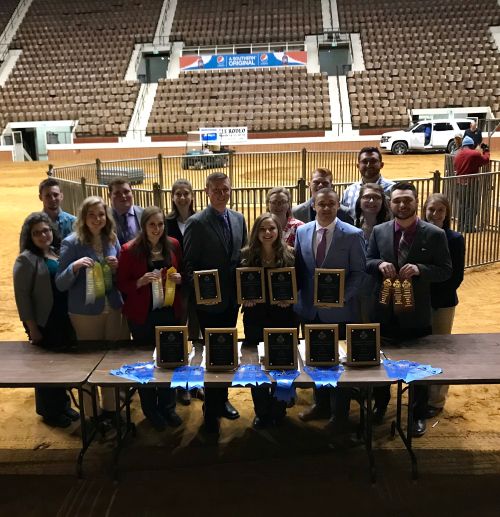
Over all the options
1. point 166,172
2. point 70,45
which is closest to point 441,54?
point 166,172

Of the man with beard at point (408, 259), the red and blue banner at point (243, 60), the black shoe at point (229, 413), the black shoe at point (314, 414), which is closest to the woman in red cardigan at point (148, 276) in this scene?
the black shoe at point (229, 413)

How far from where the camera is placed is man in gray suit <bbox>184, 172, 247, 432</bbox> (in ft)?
15.4

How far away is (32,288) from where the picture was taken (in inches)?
182

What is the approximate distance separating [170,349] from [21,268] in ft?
4.52

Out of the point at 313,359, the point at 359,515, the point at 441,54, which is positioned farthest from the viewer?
the point at 441,54

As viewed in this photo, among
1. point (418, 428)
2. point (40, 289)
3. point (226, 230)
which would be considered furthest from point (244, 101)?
point (418, 428)

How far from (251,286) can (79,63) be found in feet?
111

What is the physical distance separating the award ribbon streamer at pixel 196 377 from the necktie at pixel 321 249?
1.23 meters

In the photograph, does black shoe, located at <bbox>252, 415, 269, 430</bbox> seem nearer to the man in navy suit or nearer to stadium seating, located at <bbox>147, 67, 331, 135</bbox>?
the man in navy suit

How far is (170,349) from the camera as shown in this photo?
4207mm

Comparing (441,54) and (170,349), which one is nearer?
(170,349)

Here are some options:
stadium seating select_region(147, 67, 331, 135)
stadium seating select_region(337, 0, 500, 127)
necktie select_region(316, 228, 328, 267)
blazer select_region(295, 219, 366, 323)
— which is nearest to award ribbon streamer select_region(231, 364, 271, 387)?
blazer select_region(295, 219, 366, 323)

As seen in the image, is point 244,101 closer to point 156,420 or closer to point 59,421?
point 59,421

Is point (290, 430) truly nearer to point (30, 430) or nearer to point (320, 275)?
point (320, 275)
